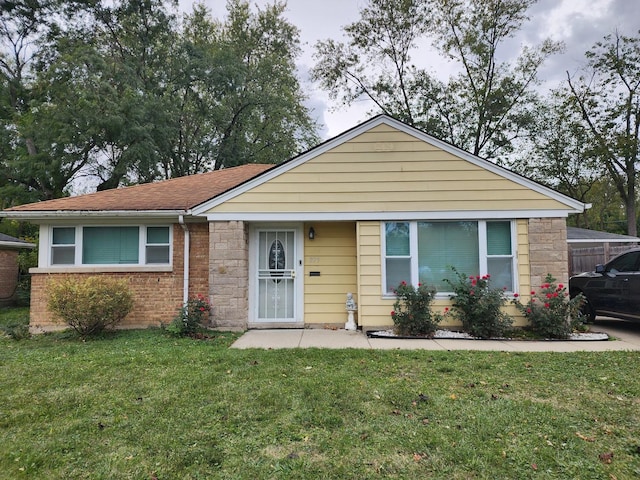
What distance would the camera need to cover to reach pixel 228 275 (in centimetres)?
754

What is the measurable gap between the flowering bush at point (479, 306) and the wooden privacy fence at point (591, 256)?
29.5 ft

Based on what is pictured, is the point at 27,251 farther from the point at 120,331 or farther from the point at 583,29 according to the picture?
the point at 583,29

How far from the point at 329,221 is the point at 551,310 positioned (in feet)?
15.8

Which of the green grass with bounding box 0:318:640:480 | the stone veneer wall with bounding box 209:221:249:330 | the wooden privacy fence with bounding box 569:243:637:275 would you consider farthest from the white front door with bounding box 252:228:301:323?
the wooden privacy fence with bounding box 569:243:637:275

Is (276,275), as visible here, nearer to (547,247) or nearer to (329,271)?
(329,271)

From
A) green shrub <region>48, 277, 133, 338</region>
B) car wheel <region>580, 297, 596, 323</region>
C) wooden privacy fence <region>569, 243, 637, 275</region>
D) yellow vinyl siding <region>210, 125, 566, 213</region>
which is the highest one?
yellow vinyl siding <region>210, 125, 566, 213</region>

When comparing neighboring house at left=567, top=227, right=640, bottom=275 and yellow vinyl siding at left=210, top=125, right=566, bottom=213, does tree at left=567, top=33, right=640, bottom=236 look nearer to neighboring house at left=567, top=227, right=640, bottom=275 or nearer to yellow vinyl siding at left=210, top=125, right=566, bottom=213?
neighboring house at left=567, top=227, right=640, bottom=275

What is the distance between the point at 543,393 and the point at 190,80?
2188 cm

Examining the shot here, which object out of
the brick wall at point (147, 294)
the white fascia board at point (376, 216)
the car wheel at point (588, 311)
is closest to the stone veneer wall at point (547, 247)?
the white fascia board at point (376, 216)

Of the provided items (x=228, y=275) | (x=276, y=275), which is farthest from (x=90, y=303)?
(x=276, y=275)

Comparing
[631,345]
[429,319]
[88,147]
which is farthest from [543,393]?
[88,147]

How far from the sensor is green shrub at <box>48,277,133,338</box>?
675cm

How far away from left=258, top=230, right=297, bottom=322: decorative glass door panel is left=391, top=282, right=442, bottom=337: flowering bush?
2.45m

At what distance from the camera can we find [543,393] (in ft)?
13.3
